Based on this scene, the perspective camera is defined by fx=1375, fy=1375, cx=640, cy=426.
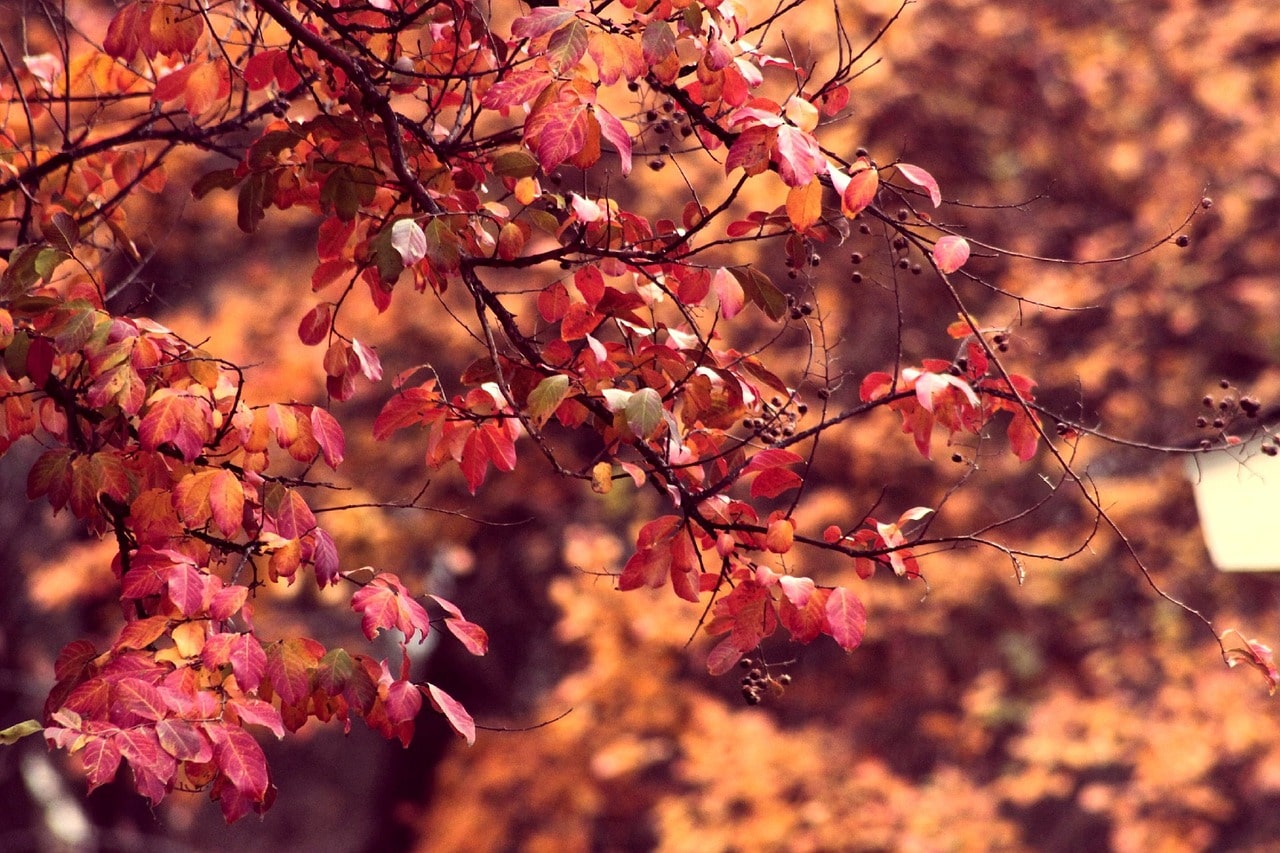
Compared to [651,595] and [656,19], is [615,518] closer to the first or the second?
[651,595]

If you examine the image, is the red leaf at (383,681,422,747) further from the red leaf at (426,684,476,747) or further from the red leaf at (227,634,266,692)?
the red leaf at (227,634,266,692)

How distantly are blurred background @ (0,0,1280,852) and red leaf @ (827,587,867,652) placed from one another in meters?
3.82

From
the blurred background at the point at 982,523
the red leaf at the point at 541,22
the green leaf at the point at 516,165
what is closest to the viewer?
the red leaf at the point at 541,22

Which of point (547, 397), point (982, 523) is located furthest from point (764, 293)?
point (982, 523)

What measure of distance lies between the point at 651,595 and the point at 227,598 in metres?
4.46

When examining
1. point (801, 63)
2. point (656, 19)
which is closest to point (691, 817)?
point (801, 63)

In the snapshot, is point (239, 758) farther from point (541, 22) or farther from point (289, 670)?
point (541, 22)

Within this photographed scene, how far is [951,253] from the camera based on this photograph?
6.92 ft

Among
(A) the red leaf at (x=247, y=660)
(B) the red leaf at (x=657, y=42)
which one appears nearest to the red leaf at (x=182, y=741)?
(A) the red leaf at (x=247, y=660)

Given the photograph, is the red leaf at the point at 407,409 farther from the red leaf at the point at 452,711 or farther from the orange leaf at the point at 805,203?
the orange leaf at the point at 805,203

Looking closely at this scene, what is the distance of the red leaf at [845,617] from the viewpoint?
2186 mm

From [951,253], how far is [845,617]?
0.60m

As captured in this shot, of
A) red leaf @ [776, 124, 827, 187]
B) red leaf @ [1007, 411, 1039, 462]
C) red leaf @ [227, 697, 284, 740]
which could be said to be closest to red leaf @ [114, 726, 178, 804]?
red leaf @ [227, 697, 284, 740]

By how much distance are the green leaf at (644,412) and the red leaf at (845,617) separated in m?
0.46
